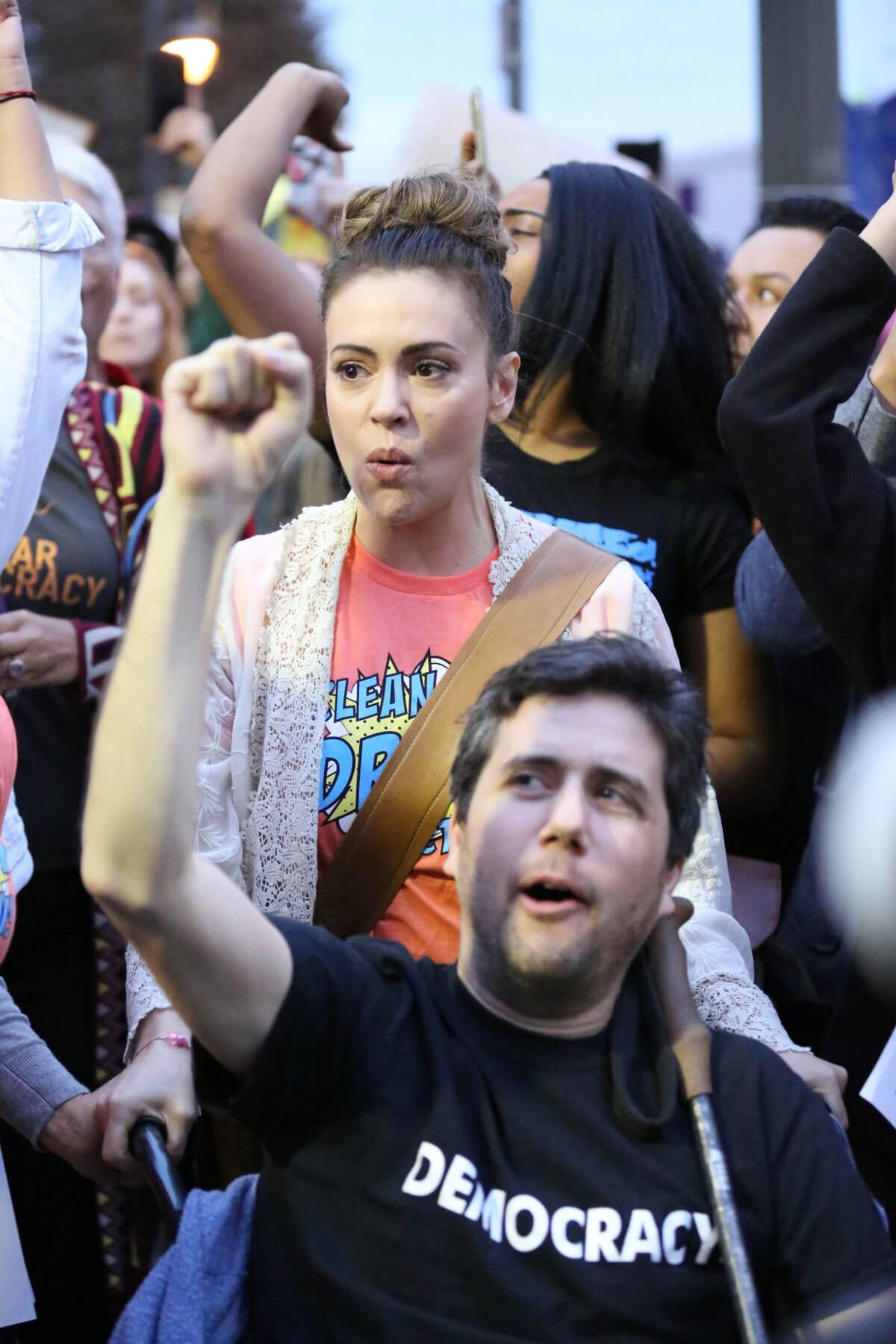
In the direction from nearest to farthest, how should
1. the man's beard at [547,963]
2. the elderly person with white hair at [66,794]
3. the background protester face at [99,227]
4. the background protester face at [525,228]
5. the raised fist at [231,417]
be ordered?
the raised fist at [231,417] < the man's beard at [547,963] < the elderly person with white hair at [66,794] < the background protester face at [525,228] < the background protester face at [99,227]

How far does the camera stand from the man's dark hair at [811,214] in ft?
12.9

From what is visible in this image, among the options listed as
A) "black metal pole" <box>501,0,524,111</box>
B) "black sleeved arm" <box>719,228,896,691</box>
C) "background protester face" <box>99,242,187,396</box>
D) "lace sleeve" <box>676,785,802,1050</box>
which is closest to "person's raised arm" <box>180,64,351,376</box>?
"black sleeved arm" <box>719,228,896,691</box>

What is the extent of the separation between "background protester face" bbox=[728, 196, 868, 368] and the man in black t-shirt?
2.10m

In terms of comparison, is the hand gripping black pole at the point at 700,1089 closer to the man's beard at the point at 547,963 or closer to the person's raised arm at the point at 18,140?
the man's beard at the point at 547,963

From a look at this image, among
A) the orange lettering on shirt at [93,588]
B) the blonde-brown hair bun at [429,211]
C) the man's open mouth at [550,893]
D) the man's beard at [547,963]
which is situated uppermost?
the blonde-brown hair bun at [429,211]

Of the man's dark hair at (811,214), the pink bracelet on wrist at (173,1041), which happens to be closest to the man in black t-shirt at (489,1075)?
the pink bracelet on wrist at (173,1041)

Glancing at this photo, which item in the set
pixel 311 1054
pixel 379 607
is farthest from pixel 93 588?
pixel 311 1054

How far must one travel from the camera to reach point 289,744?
2.37 m

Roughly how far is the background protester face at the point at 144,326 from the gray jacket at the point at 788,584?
8.02 ft

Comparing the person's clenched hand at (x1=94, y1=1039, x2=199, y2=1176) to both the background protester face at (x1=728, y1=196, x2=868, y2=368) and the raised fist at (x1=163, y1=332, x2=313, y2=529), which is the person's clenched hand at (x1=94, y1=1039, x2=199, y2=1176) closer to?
the raised fist at (x1=163, y1=332, x2=313, y2=529)

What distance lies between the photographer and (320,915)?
235 centimetres

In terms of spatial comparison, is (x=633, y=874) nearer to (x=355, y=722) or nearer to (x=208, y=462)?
(x=355, y=722)

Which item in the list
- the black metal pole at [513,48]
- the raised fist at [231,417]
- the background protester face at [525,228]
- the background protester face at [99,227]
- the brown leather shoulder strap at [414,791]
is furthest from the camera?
the black metal pole at [513,48]

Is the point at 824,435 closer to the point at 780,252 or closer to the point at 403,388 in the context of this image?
the point at 403,388
